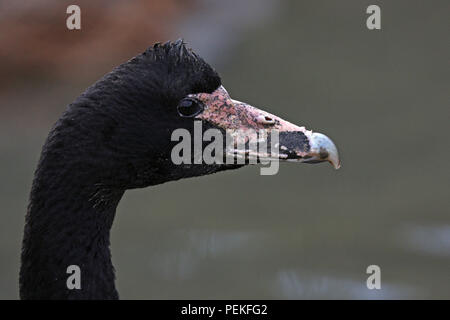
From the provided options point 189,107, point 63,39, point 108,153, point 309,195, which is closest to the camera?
point 108,153

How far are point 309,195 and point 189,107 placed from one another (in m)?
3.76

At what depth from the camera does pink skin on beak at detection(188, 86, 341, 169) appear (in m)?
3.61

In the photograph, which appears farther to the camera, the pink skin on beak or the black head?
the pink skin on beak

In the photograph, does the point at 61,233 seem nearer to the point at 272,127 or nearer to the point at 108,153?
the point at 108,153

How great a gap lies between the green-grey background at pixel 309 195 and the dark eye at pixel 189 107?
2.86m

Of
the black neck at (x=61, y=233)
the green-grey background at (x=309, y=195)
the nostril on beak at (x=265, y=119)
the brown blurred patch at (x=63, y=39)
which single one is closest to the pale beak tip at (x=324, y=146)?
the nostril on beak at (x=265, y=119)

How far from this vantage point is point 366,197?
7230 millimetres

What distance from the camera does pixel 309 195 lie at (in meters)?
7.32

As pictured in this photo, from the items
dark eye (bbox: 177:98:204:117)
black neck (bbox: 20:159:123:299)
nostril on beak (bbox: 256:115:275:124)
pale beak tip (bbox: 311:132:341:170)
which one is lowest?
black neck (bbox: 20:159:123:299)

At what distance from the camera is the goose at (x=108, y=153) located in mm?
3494

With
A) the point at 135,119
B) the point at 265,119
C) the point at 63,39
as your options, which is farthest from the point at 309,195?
the point at 135,119

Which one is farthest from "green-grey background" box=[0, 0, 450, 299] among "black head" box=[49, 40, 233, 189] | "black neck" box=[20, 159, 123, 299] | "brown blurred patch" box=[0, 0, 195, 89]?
"black head" box=[49, 40, 233, 189]

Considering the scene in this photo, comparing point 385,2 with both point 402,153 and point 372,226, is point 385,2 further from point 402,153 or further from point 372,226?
point 372,226

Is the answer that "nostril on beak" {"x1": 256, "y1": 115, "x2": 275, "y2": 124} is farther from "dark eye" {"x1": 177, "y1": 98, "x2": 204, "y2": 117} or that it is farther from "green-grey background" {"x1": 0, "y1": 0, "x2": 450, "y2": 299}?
"green-grey background" {"x1": 0, "y1": 0, "x2": 450, "y2": 299}
